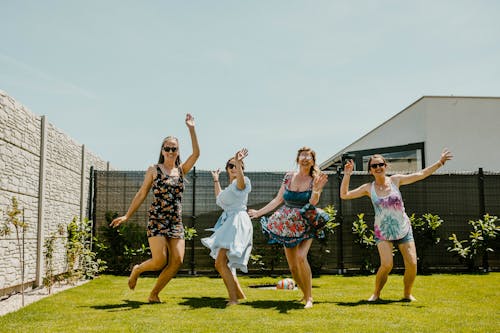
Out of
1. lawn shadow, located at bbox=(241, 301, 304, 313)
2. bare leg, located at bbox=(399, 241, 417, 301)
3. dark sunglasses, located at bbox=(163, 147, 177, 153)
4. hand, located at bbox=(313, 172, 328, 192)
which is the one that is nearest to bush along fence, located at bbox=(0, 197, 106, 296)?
dark sunglasses, located at bbox=(163, 147, 177, 153)

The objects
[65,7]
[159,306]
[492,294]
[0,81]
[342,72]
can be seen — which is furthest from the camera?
[342,72]

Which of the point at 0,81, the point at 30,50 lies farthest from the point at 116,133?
the point at 0,81

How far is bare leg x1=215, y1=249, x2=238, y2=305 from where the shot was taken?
245 inches

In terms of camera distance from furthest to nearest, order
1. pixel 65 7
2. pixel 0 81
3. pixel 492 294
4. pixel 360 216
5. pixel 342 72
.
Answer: pixel 360 216 → pixel 342 72 → pixel 65 7 → pixel 492 294 → pixel 0 81

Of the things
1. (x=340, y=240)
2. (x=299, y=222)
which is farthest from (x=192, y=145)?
(x=340, y=240)

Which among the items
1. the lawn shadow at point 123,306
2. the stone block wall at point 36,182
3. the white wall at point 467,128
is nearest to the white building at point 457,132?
the white wall at point 467,128

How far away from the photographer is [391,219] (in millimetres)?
6496

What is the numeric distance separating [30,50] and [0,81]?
3.81ft

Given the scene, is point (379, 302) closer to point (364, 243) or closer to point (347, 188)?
point (347, 188)

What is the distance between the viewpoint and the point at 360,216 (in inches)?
434

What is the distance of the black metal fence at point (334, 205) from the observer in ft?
36.1

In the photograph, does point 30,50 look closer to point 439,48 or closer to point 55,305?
point 55,305

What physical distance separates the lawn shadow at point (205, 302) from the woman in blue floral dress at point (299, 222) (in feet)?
3.17

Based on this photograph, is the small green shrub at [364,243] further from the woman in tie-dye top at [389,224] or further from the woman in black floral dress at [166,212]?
the woman in black floral dress at [166,212]
